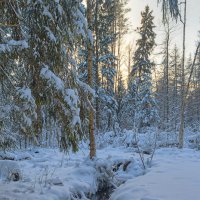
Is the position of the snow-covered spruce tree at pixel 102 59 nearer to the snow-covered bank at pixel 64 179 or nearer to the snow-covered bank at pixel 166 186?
the snow-covered bank at pixel 64 179

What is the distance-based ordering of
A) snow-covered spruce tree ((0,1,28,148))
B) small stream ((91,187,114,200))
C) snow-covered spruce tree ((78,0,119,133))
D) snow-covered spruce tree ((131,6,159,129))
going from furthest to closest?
snow-covered spruce tree ((131,6,159,129)) → snow-covered spruce tree ((78,0,119,133)) → small stream ((91,187,114,200)) → snow-covered spruce tree ((0,1,28,148))

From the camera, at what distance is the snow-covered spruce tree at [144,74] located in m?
24.1

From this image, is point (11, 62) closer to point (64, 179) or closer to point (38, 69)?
point (38, 69)

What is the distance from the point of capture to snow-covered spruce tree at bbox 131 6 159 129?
24.1 meters

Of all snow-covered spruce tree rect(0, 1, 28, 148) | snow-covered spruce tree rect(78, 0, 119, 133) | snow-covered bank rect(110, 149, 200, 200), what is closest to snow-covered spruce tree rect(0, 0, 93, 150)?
snow-covered spruce tree rect(0, 1, 28, 148)

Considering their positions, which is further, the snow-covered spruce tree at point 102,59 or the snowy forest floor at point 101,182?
the snow-covered spruce tree at point 102,59

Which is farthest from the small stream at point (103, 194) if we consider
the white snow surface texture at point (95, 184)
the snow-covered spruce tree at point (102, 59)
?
the snow-covered spruce tree at point (102, 59)

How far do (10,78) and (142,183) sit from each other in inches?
137

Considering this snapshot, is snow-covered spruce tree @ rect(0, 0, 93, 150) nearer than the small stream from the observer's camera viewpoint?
Yes

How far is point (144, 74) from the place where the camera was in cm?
2520

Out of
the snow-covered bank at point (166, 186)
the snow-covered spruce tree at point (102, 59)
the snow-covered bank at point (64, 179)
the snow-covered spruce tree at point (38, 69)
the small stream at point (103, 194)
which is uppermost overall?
the snow-covered spruce tree at point (102, 59)

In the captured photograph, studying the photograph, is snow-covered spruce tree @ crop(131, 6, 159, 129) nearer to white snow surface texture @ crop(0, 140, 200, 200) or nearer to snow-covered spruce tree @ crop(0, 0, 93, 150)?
white snow surface texture @ crop(0, 140, 200, 200)

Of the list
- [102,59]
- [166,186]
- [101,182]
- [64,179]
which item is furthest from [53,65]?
[102,59]

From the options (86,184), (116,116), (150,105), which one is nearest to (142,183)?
(86,184)
